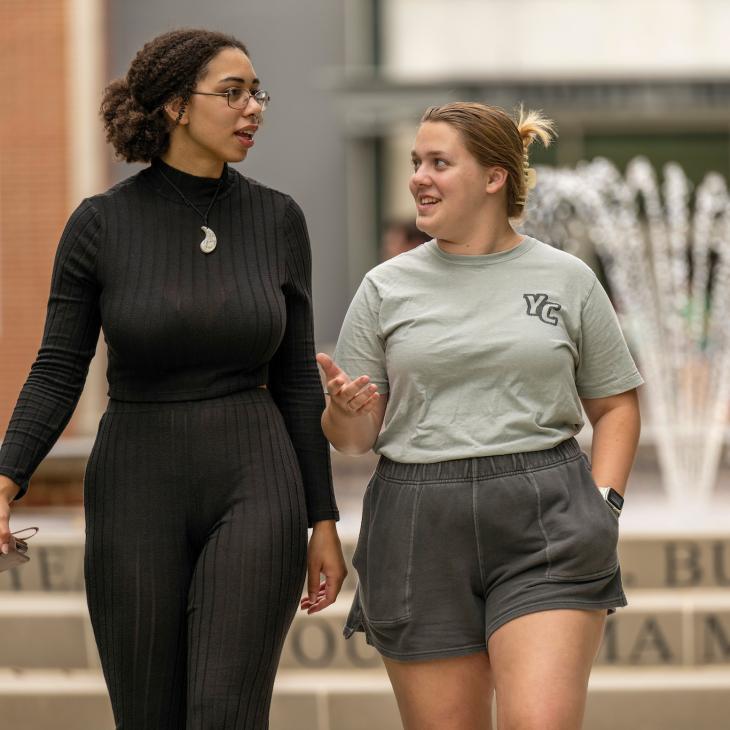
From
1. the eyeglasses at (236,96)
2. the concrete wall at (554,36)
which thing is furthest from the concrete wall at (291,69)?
the eyeglasses at (236,96)

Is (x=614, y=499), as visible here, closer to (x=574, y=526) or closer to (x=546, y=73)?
(x=574, y=526)

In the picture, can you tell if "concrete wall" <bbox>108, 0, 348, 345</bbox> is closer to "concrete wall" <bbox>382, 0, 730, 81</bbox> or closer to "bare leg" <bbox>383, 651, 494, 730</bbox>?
"concrete wall" <bbox>382, 0, 730, 81</bbox>

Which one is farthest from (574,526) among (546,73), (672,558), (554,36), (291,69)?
(554,36)

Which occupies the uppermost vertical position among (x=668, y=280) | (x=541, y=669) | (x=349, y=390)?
(x=349, y=390)

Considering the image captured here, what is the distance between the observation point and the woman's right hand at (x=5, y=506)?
2939 millimetres

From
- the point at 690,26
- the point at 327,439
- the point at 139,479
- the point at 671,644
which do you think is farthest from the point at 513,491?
the point at 690,26

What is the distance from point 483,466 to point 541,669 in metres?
0.44

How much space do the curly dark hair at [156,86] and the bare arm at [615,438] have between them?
114 cm

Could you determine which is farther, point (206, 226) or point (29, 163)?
point (29, 163)

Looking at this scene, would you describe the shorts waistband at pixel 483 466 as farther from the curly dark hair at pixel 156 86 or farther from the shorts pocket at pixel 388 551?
the curly dark hair at pixel 156 86

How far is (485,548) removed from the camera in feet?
9.78

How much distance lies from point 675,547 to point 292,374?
3.08m

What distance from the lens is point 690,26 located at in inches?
571

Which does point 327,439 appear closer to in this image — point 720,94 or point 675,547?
point 675,547
